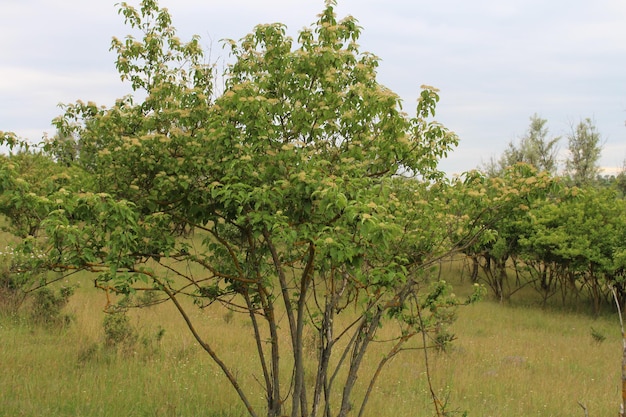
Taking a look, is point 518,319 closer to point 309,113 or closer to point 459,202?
point 459,202

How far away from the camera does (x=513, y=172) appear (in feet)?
17.8

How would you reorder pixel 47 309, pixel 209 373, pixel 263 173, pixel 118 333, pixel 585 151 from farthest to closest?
pixel 585 151
pixel 47 309
pixel 118 333
pixel 209 373
pixel 263 173

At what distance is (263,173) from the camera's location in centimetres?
473

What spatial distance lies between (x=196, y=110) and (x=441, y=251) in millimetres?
3121

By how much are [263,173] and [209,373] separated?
566cm

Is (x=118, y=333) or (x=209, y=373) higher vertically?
(x=118, y=333)

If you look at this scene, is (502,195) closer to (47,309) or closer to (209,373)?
(209,373)

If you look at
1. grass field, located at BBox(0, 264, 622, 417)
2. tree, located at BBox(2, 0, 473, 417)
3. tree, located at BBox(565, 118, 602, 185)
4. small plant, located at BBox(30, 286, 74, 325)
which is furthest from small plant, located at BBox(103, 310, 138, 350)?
tree, located at BBox(565, 118, 602, 185)

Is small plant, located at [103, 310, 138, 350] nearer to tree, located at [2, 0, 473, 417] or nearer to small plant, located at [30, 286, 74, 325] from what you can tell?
small plant, located at [30, 286, 74, 325]

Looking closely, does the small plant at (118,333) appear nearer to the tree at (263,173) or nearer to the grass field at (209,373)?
the grass field at (209,373)

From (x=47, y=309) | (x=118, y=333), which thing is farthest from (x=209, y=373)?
(x=47, y=309)

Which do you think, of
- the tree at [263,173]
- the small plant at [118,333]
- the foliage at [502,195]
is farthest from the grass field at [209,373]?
the foliage at [502,195]

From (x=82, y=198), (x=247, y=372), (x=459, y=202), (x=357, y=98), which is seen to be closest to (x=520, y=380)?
(x=247, y=372)

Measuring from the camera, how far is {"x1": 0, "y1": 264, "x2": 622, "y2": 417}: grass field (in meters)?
7.50
